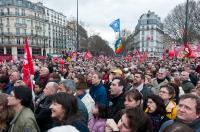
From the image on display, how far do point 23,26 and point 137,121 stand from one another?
281 feet

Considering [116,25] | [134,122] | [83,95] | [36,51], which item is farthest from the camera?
[36,51]

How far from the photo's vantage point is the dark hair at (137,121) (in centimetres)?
284

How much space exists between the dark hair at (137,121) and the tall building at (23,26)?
76626 millimetres

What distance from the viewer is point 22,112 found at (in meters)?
3.65

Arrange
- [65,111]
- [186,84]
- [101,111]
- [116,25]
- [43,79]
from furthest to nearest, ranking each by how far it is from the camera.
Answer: [116,25], [186,84], [43,79], [101,111], [65,111]

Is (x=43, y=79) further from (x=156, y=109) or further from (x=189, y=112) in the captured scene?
(x=189, y=112)

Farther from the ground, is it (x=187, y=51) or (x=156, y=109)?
(x=187, y=51)

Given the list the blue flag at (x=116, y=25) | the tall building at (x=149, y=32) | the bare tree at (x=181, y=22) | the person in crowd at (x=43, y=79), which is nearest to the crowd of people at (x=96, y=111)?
the person in crowd at (x=43, y=79)

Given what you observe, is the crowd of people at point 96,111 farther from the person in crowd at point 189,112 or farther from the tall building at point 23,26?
the tall building at point 23,26

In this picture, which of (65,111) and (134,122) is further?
(65,111)

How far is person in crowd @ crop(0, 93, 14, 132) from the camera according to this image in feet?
12.9

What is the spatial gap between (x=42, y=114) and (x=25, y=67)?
122 inches

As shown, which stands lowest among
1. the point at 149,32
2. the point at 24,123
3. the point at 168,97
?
the point at 24,123

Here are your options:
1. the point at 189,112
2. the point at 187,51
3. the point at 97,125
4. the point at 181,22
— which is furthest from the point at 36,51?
the point at 189,112
